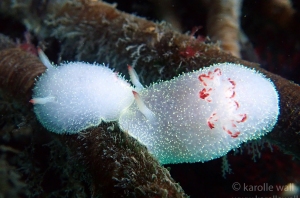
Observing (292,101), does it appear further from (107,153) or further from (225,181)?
(107,153)

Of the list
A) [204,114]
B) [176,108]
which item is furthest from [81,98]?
[204,114]

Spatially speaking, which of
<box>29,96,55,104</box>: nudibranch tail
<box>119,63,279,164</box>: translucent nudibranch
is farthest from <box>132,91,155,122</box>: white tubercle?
<box>29,96,55,104</box>: nudibranch tail

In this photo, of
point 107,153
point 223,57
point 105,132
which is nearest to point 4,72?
point 105,132

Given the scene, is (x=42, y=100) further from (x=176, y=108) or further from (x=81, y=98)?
(x=176, y=108)

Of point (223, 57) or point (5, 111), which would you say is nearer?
point (223, 57)

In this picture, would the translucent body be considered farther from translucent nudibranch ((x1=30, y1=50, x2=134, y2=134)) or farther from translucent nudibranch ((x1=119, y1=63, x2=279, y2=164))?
translucent nudibranch ((x1=119, y1=63, x2=279, y2=164))

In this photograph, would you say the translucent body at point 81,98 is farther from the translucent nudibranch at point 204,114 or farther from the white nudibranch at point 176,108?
the translucent nudibranch at point 204,114
